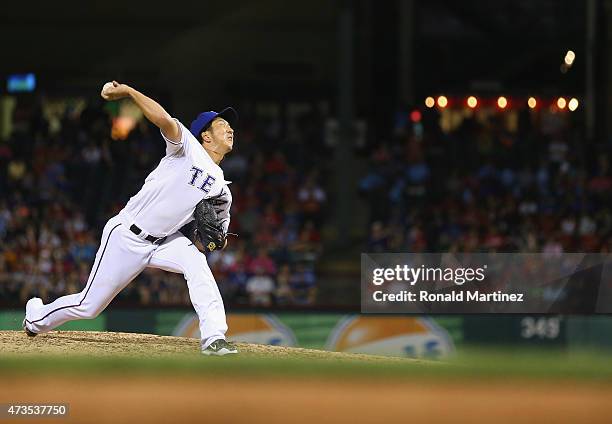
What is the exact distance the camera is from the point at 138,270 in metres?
8.17

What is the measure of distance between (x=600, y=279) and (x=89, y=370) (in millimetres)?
4633

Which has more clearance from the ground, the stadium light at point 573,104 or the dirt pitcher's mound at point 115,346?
the stadium light at point 573,104

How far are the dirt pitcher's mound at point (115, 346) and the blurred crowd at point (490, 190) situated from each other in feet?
25.2

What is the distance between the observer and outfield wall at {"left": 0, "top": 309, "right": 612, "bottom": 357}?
1314 cm

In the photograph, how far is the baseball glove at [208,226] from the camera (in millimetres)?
8109

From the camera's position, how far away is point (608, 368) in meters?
9.11

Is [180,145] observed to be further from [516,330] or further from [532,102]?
[532,102]

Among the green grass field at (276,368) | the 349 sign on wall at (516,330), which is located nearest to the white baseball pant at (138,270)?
the green grass field at (276,368)

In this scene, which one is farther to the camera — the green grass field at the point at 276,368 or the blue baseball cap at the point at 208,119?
the blue baseball cap at the point at 208,119

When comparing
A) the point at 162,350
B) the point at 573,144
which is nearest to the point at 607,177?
the point at 573,144

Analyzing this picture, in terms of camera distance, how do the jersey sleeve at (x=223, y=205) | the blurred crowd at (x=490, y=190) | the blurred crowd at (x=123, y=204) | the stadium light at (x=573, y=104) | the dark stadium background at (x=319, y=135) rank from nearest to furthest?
the jersey sleeve at (x=223, y=205), the blurred crowd at (x=123, y=204), the dark stadium background at (x=319, y=135), the blurred crowd at (x=490, y=190), the stadium light at (x=573, y=104)

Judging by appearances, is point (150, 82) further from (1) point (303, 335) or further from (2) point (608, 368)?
(2) point (608, 368)

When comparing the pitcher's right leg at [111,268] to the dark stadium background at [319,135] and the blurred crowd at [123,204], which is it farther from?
the blurred crowd at [123,204]

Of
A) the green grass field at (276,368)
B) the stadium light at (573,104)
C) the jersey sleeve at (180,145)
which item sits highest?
the stadium light at (573,104)
